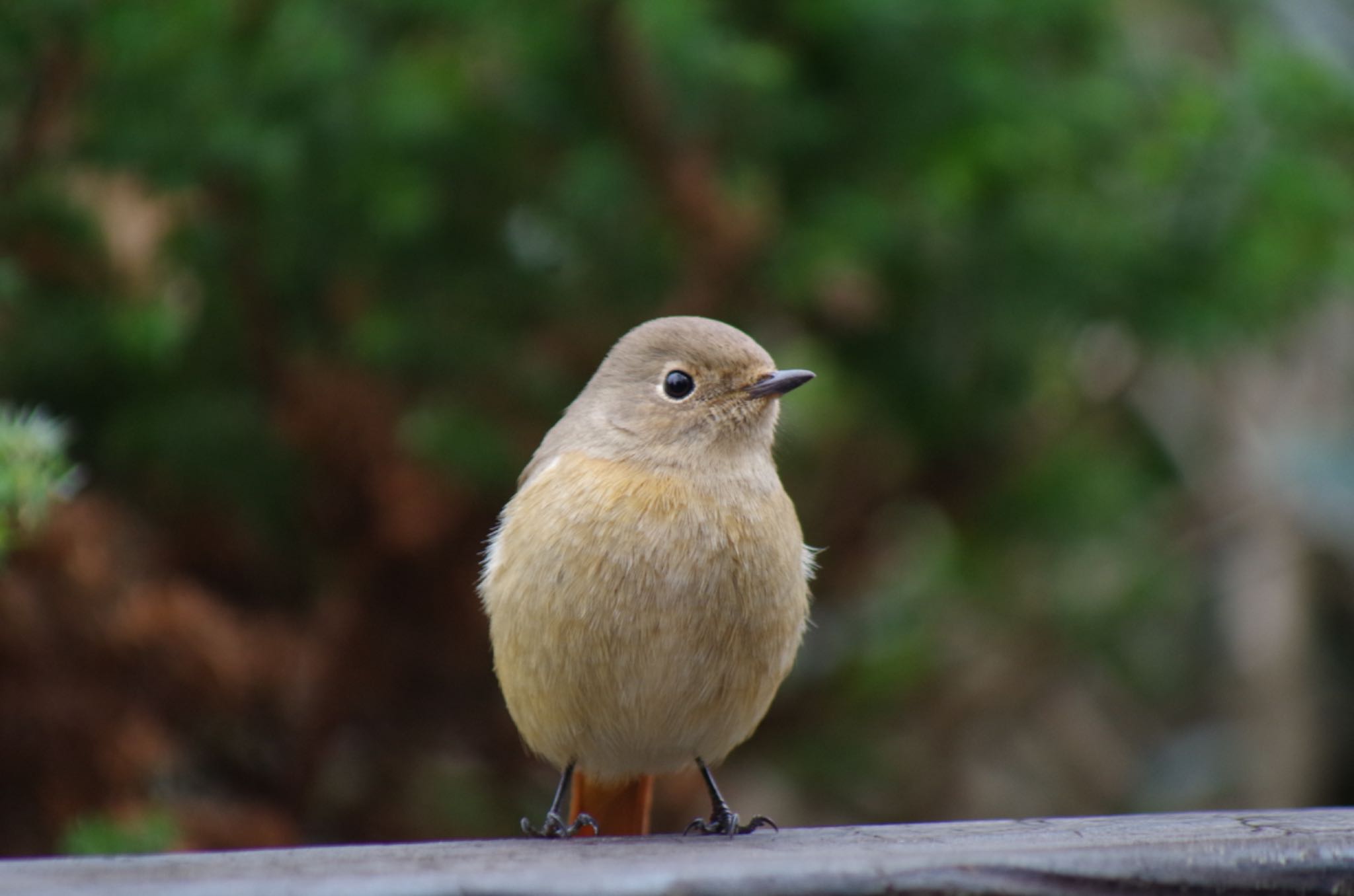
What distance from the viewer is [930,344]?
397 cm

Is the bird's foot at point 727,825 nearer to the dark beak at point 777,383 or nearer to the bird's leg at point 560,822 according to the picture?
the bird's leg at point 560,822

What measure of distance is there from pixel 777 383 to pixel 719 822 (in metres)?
0.92

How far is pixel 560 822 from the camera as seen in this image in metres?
3.00

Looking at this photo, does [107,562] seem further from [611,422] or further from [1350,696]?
[1350,696]

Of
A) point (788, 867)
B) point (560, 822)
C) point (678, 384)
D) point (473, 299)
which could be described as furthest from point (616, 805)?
point (788, 867)

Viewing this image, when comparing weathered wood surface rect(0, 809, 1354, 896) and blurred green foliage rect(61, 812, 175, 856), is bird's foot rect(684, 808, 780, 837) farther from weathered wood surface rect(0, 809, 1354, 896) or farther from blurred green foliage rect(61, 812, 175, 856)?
blurred green foliage rect(61, 812, 175, 856)

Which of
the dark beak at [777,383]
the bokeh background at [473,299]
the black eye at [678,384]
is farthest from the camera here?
the bokeh background at [473,299]

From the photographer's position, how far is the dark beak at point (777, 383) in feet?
9.96

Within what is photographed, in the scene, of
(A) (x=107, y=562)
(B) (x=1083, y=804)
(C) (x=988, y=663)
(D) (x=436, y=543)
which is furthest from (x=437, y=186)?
(B) (x=1083, y=804)

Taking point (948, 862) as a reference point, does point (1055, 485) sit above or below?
below

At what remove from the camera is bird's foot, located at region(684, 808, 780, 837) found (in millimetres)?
2893

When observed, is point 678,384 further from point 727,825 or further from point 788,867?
point 788,867

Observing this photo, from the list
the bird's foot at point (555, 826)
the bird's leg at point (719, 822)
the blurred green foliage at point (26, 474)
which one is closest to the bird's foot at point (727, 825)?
the bird's leg at point (719, 822)

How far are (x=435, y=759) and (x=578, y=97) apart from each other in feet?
6.14
